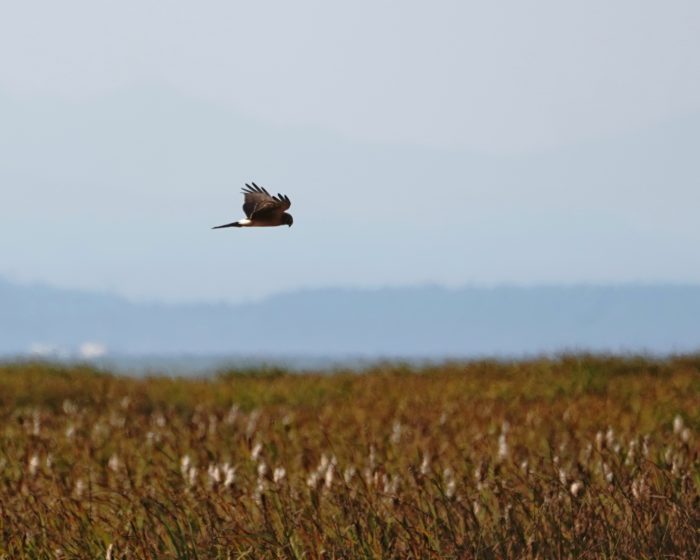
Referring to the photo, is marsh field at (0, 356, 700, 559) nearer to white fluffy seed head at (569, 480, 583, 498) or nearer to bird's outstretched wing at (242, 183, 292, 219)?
white fluffy seed head at (569, 480, 583, 498)

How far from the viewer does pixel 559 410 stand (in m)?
13.1

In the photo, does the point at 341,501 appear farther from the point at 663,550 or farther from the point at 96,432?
the point at 96,432

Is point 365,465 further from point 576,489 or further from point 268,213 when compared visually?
point 268,213

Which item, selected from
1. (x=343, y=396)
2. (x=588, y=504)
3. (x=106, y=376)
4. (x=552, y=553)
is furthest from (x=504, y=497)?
(x=106, y=376)

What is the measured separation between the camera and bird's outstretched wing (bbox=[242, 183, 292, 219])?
2.67 meters

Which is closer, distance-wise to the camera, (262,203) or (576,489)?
(262,203)

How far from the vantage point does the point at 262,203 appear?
273 centimetres

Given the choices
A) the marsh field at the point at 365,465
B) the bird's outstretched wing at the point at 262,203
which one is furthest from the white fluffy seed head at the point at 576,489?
the bird's outstretched wing at the point at 262,203

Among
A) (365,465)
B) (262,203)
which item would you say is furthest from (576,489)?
(262,203)

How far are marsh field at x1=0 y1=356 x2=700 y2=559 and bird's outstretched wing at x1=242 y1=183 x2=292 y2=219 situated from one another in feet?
9.24

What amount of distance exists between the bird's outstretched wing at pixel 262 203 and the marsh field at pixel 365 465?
2816 mm

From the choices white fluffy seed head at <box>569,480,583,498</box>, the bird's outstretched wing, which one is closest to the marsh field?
white fluffy seed head at <box>569,480,583,498</box>

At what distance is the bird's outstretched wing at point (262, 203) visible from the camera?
8.76 feet

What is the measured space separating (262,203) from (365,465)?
22.4ft
